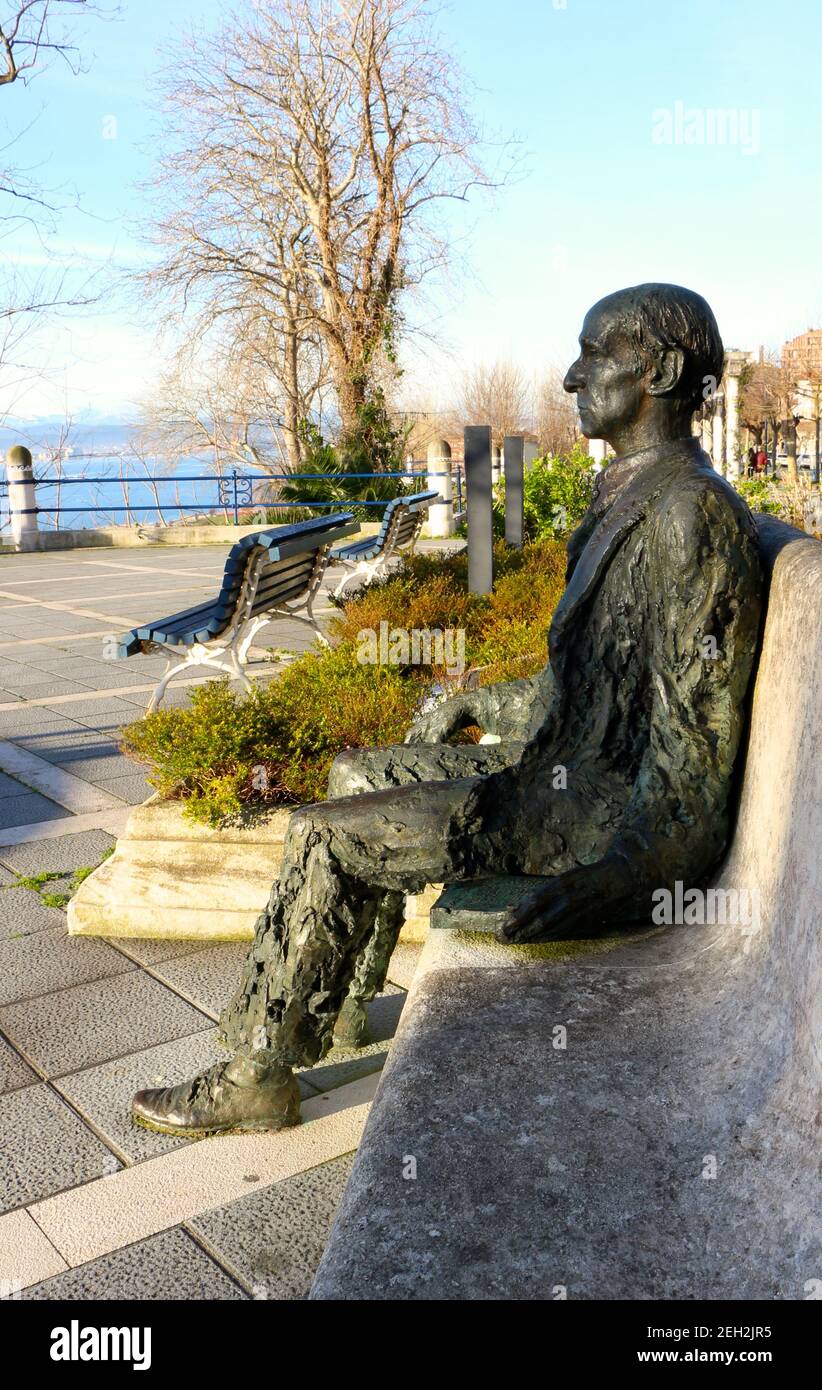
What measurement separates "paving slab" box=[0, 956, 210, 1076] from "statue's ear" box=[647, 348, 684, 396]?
229 centimetres

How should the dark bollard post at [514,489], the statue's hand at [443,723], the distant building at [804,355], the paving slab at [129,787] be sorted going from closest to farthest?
the statue's hand at [443,723] < the paving slab at [129,787] < the dark bollard post at [514,489] < the distant building at [804,355]

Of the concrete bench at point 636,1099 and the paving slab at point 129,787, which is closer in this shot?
the concrete bench at point 636,1099

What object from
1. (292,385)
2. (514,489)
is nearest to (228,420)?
(292,385)

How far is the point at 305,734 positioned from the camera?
469cm

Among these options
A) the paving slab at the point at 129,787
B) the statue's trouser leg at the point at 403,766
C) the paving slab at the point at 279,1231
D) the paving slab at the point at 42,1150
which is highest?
the statue's trouser leg at the point at 403,766

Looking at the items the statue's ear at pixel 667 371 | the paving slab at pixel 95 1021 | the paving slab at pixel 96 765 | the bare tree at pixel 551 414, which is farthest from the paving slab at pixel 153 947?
the bare tree at pixel 551 414

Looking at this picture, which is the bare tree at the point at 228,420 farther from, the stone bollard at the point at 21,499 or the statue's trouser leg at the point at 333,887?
the statue's trouser leg at the point at 333,887

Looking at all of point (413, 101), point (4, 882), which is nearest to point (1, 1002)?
point (4, 882)

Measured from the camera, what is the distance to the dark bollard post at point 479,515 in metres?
9.01

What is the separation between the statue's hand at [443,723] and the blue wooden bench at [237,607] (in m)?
3.40

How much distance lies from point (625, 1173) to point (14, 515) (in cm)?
1962

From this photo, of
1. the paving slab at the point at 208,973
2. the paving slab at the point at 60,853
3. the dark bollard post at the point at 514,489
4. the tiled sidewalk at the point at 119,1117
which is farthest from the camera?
the dark bollard post at the point at 514,489

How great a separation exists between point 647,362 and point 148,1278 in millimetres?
2197

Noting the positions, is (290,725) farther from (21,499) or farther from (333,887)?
(21,499)
